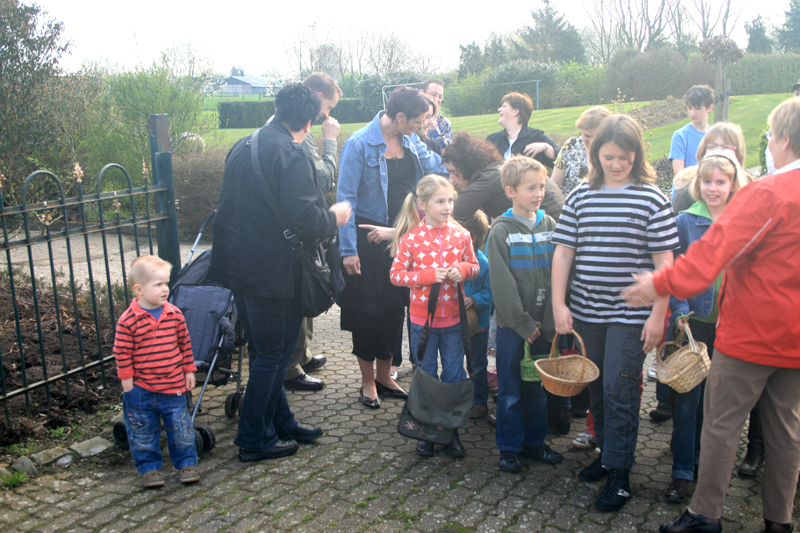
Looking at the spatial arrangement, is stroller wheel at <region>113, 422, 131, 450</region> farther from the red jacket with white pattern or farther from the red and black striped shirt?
the red jacket with white pattern

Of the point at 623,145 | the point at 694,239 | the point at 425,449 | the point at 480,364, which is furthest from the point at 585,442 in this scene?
the point at 623,145

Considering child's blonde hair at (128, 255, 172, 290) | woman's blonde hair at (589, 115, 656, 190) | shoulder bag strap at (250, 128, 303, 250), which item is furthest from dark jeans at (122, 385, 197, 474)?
woman's blonde hair at (589, 115, 656, 190)

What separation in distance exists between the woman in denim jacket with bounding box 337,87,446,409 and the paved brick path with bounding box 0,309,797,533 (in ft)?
2.41

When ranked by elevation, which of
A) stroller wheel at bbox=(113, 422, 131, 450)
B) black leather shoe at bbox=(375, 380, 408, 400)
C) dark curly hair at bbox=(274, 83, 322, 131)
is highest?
dark curly hair at bbox=(274, 83, 322, 131)

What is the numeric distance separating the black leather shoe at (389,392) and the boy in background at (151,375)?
61.4 inches

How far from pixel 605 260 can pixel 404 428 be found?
1.45 metres

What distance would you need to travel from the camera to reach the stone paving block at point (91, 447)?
3602mm

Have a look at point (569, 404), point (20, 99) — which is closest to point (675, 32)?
point (20, 99)

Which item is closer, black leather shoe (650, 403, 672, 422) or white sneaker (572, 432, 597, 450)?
white sneaker (572, 432, 597, 450)

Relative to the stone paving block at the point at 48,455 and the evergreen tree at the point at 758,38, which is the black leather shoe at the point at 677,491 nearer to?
the stone paving block at the point at 48,455

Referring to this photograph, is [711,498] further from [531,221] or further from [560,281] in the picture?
[531,221]

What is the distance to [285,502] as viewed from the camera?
3057 millimetres

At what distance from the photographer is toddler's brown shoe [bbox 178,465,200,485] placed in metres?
3.23

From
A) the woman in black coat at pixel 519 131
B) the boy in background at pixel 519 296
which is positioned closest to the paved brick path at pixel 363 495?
the boy in background at pixel 519 296
